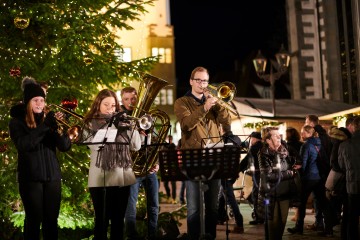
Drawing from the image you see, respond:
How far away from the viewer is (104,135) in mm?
7559

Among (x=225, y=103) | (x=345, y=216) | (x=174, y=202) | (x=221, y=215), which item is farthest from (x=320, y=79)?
(x=225, y=103)

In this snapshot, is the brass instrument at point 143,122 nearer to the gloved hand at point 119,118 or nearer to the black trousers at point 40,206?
the gloved hand at point 119,118

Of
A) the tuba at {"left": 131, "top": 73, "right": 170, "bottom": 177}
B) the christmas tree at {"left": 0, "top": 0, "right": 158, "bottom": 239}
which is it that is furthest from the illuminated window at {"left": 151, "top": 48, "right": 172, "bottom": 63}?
the tuba at {"left": 131, "top": 73, "right": 170, "bottom": 177}

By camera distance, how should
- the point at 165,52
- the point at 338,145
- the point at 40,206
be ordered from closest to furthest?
the point at 40,206 < the point at 338,145 < the point at 165,52

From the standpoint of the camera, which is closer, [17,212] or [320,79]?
[17,212]

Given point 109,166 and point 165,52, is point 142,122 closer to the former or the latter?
point 109,166

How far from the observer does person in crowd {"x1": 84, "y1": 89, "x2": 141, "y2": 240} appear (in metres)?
7.93

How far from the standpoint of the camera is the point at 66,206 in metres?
10.5

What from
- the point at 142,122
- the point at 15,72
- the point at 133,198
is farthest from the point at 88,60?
the point at 142,122

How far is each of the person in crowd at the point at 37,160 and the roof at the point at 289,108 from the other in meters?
12.7

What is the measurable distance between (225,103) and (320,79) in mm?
26237

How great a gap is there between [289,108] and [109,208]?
52.0 feet

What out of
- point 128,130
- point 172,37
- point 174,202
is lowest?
point 174,202

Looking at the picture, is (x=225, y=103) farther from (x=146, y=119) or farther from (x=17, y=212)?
(x=17, y=212)
